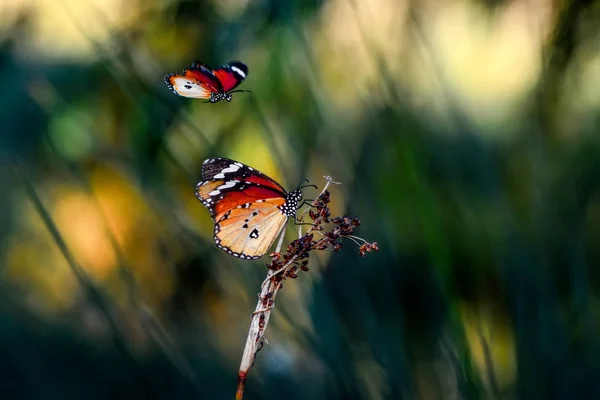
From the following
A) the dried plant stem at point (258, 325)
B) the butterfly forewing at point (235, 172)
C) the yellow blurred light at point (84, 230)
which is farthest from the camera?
the yellow blurred light at point (84, 230)

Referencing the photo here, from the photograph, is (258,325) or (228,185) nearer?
(258,325)

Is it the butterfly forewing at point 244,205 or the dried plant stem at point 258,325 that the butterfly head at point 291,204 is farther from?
the dried plant stem at point 258,325

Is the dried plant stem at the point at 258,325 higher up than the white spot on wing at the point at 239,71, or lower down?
lower down

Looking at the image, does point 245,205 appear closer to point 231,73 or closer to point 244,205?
point 244,205

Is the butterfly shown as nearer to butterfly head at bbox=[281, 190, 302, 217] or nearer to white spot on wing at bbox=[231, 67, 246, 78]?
white spot on wing at bbox=[231, 67, 246, 78]

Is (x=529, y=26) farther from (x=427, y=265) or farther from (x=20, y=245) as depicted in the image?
(x=20, y=245)

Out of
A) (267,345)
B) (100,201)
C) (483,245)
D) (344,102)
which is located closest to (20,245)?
(100,201)

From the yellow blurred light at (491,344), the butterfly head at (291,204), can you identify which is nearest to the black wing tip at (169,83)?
the butterfly head at (291,204)

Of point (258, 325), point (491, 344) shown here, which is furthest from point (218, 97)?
point (491, 344)
